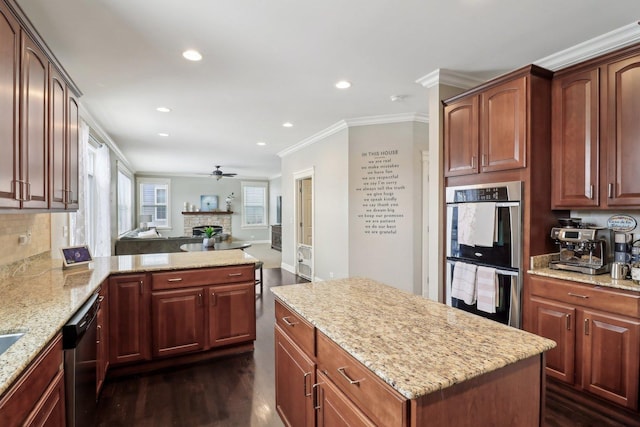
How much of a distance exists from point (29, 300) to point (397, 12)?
2.78 m

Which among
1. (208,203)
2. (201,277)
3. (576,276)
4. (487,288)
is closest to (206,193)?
(208,203)

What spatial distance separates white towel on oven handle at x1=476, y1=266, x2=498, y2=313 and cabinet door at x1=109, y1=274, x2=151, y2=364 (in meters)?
2.75

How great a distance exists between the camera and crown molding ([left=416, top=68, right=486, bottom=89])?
2990 mm

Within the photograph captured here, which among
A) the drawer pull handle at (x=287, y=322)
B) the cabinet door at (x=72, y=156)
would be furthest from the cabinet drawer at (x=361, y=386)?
the cabinet door at (x=72, y=156)

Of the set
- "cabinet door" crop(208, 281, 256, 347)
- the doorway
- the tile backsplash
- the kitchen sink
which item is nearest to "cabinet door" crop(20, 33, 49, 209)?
the tile backsplash

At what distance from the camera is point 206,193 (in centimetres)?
1122

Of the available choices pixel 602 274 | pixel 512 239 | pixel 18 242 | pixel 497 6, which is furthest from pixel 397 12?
pixel 18 242

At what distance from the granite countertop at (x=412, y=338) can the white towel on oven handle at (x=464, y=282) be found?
1.25 meters

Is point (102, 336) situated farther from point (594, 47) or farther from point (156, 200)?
point (156, 200)

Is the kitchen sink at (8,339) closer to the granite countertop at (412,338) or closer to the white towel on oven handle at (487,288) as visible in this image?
the granite countertop at (412,338)

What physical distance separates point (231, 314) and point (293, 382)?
1.41m

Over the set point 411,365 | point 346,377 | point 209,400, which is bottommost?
point 209,400

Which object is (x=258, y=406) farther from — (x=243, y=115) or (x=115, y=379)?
(x=243, y=115)

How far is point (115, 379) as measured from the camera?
253cm
